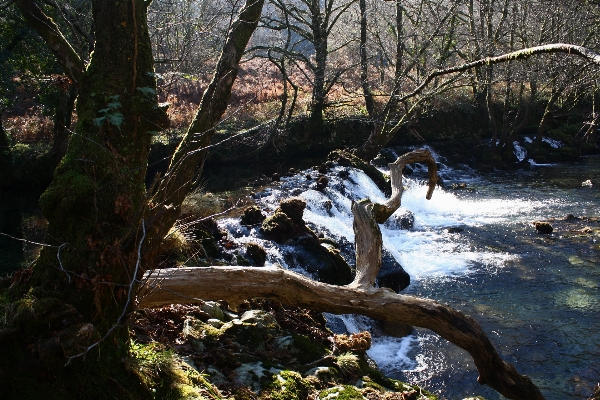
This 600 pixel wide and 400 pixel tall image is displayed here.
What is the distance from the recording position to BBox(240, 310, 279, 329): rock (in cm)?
478

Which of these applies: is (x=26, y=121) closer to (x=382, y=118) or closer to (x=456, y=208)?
(x=382, y=118)

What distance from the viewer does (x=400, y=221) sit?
494 inches

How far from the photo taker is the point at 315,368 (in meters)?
4.18

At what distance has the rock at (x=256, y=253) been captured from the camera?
307 inches


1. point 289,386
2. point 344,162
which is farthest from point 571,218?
point 289,386

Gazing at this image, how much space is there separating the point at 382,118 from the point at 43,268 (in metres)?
15.6

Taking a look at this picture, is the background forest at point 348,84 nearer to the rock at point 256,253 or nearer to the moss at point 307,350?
the rock at point 256,253

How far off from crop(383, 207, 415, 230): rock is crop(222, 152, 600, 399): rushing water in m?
0.22

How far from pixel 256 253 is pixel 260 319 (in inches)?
118

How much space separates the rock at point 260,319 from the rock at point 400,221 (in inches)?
302

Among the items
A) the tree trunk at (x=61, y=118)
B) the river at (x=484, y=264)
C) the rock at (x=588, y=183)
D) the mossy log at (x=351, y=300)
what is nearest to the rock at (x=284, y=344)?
the mossy log at (x=351, y=300)

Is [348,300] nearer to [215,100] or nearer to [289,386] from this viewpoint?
[289,386]

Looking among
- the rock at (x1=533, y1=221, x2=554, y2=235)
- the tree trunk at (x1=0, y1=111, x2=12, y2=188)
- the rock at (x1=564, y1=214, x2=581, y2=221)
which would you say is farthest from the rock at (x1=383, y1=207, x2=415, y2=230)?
the tree trunk at (x1=0, y1=111, x2=12, y2=188)

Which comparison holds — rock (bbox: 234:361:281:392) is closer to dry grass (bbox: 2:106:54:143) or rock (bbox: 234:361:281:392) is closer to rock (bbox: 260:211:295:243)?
rock (bbox: 260:211:295:243)
